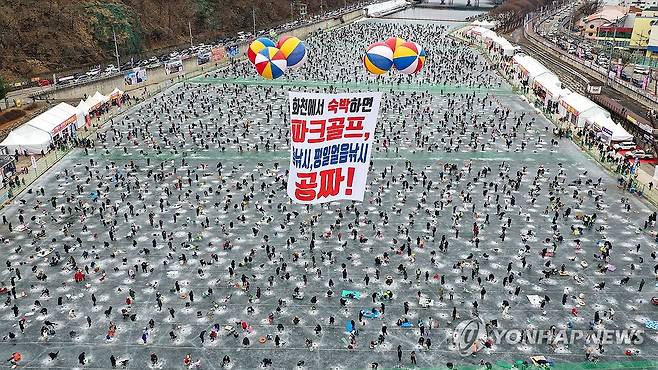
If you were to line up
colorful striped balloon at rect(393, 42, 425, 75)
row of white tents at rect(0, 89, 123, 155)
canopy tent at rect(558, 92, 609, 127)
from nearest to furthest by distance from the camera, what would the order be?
1. colorful striped balloon at rect(393, 42, 425, 75)
2. row of white tents at rect(0, 89, 123, 155)
3. canopy tent at rect(558, 92, 609, 127)

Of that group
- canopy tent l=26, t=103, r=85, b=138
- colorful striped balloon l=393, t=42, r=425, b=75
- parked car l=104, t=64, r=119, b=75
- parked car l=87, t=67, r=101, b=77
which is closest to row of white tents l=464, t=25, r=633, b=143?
colorful striped balloon l=393, t=42, r=425, b=75

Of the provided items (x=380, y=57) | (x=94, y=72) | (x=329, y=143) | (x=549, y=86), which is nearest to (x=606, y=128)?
(x=549, y=86)

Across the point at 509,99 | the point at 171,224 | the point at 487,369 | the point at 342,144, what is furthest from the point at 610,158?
the point at 342,144

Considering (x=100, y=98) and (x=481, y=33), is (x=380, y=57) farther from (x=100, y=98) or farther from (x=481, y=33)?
(x=481, y=33)

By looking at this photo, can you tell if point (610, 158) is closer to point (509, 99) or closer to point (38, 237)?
point (509, 99)

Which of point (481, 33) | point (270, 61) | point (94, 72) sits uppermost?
point (270, 61)
